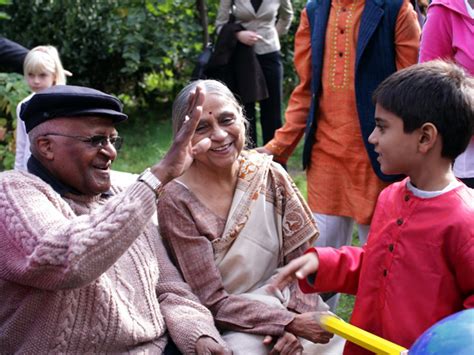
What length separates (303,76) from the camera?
13.5 feet

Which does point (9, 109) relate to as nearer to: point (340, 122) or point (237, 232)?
point (340, 122)

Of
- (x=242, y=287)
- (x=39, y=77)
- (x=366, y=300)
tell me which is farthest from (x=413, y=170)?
(x=39, y=77)

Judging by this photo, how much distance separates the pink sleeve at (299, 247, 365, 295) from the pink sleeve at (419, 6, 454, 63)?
46.2 inches

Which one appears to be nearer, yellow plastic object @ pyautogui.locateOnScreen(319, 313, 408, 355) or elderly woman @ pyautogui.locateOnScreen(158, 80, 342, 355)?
yellow plastic object @ pyautogui.locateOnScreen(319, 313, 408, 355)

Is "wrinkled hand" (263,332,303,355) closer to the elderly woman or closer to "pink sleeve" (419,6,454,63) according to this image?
the elderly woman

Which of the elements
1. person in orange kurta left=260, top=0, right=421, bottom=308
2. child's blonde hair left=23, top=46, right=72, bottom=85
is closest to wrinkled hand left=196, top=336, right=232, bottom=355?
person in orange kurta left=260, top=0, right=421, bottom=308

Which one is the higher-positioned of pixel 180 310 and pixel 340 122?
pixel 340 122

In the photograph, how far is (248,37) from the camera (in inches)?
255

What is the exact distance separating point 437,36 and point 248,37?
10.5 ft

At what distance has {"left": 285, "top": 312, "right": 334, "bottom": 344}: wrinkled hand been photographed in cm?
291

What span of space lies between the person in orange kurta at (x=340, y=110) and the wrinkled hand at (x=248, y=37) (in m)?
2.37

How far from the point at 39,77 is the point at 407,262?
370cm

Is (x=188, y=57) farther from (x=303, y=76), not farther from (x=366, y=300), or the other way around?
(x=366, y=300)

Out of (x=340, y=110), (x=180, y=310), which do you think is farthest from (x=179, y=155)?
(x=340, y=110)
